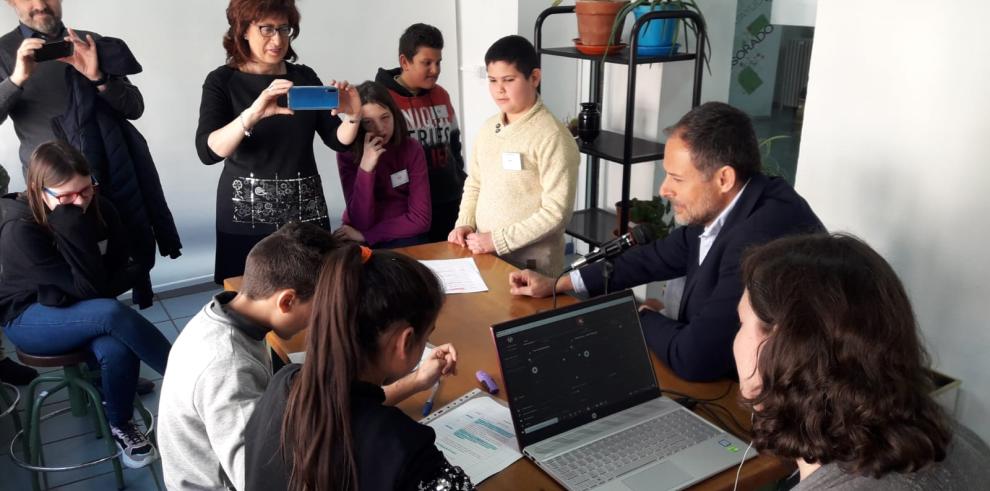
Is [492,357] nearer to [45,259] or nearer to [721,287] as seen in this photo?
[721,287]

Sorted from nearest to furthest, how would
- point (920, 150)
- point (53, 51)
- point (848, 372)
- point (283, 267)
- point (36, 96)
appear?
point (848, 372) → point (283, 267) → point (920, 150) → point (53, 51) → point (36, 96)

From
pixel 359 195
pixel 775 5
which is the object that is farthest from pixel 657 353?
pixel 775 5

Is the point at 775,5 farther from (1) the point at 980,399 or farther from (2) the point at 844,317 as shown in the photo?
(2) the point at 844,317

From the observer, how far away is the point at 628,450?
4.73ft

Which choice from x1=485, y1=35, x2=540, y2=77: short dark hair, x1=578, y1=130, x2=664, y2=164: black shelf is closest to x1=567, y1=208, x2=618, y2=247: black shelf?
x1=578, y1=130, x2=664, y2=164: black shelf

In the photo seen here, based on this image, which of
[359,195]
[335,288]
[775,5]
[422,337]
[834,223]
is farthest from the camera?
[775,5]

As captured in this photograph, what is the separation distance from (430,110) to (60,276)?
155cm

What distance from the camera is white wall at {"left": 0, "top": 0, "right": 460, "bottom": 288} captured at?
3.60 m

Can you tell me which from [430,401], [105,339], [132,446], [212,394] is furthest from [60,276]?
[430,401]

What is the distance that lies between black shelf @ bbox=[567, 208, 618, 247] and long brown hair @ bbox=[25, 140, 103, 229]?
6.73 feet

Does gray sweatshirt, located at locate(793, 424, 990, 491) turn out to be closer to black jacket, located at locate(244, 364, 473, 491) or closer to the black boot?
black jacket, located at locate(244, 364, 473, 491)

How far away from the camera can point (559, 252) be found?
8.82 ft

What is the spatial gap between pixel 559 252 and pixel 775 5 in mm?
1565

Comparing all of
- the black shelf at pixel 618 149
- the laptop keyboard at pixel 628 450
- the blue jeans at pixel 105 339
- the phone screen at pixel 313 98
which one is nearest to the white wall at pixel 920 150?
the black shelf at pixel 618 149
